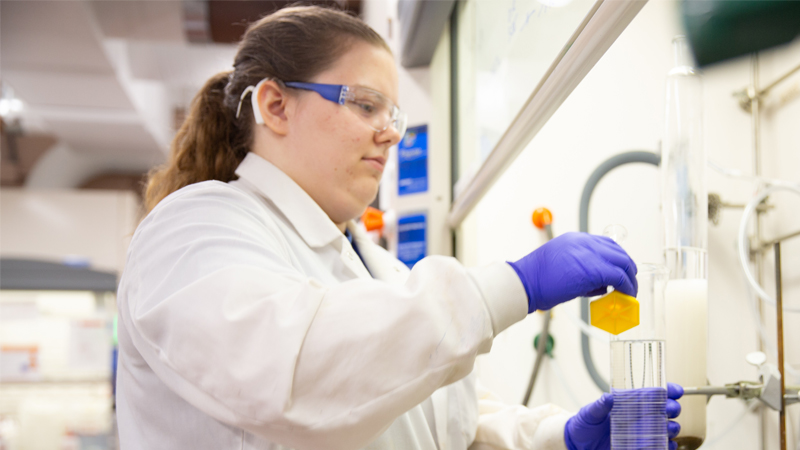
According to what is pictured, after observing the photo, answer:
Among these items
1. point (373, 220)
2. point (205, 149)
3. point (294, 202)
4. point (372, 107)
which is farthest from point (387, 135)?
point (373, 220)

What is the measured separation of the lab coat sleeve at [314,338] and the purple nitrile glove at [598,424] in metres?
0.28

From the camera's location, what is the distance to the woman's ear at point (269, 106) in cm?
109

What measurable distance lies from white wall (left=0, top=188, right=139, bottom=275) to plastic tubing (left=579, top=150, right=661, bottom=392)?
420 cm

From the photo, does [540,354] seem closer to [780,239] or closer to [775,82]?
[780,239]

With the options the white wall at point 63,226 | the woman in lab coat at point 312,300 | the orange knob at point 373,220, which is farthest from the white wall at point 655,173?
the white wall at point 63,226

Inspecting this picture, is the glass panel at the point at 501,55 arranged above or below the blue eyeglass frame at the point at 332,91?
above

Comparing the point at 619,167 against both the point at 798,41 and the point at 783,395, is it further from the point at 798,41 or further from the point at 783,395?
the point at 783,395

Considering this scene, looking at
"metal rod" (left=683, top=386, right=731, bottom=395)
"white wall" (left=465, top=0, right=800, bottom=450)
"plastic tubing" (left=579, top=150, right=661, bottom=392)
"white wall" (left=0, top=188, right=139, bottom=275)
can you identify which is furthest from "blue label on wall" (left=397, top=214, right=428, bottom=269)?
"white wall" (left=0, top=188, right=139, bottom=275)

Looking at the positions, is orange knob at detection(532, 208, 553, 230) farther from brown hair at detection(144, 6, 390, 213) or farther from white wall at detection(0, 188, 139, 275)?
white wall at detection(0, 188, 139, 275)

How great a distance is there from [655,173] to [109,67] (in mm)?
3277

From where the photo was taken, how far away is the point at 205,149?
123cm

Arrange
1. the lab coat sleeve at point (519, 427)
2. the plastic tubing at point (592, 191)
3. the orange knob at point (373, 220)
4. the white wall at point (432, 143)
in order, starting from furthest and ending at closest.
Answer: the orange knob at point (373, 220) → the white wall at point (432, 143) → the plastic tubing at point (592, 191) → the lab coat sleeve at point (519, 427)

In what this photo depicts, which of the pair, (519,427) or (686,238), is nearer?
(686,238)

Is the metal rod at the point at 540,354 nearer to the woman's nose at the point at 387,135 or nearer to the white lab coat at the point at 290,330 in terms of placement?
the woman's nose at the point at 387,135
